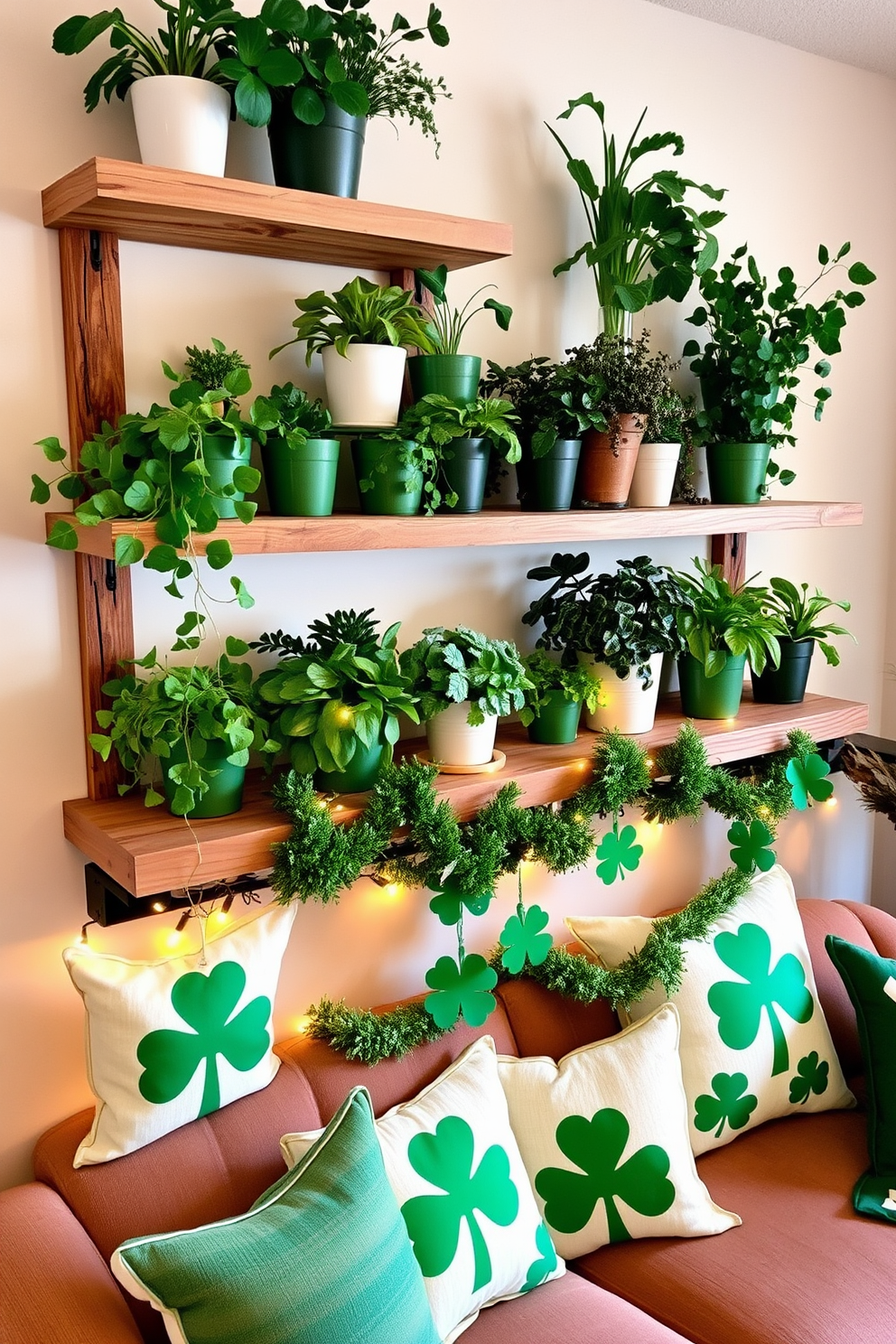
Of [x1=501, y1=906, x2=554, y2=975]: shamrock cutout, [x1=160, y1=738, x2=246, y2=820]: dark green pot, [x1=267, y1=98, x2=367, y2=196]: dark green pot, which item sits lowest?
[x1=501, y1=906, x2=554, y2=975]: shamrock cutout

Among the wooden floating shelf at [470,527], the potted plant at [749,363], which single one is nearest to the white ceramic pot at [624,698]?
Result: the wooden floating shelf at [470,527]

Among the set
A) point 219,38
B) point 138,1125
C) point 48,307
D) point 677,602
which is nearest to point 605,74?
point 219,38

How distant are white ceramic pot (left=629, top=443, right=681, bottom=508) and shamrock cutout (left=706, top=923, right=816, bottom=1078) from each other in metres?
0.80

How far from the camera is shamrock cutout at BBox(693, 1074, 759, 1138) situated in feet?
6.40

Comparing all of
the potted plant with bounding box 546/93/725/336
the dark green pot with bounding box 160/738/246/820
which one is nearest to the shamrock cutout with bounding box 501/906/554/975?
the dark green pot with bounding box 160/738/246/820

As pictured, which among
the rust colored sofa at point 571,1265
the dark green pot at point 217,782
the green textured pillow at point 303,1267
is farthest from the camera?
the dark green pot at point 217,782

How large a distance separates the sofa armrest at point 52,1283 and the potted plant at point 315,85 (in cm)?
140

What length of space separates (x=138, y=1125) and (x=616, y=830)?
0.89m

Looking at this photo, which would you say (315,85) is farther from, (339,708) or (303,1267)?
(303,1267)

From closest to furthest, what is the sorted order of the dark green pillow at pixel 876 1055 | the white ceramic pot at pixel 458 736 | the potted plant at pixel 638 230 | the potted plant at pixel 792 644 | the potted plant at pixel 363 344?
the potted plant at pixel 363 344
the white ceramic pot at pixel 458 736
the dark green pillow at pixel 876 1055
the potted plant at pixel 638 230
the potted plant at pixel 792 644

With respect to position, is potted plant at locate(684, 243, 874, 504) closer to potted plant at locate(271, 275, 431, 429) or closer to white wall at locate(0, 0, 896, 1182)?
white wall at locate(0, 0, 896, 1182)

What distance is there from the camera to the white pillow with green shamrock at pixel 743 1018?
197cm

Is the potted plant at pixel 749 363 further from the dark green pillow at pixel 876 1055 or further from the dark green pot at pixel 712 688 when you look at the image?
the dark green pillow at pixel 876 1055

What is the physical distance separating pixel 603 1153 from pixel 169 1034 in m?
0.72
